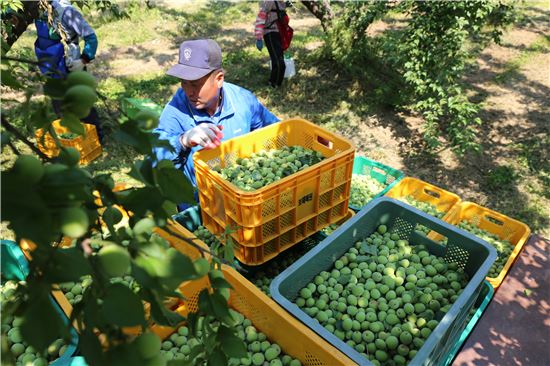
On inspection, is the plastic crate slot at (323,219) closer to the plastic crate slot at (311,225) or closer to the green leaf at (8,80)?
the plastic crate slot at (311,225)

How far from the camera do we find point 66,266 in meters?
0.54

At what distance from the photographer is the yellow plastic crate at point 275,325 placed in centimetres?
155

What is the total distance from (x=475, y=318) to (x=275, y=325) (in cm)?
122

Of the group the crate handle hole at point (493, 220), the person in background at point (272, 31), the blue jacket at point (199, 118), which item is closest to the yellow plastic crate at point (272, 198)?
the blue jacket at point (199, 118)

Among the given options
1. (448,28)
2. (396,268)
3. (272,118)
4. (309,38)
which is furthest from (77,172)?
(309,38)

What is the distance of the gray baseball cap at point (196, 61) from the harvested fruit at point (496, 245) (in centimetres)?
227

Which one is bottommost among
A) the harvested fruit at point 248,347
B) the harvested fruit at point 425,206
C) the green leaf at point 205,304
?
the harvested fruit at point 425,206

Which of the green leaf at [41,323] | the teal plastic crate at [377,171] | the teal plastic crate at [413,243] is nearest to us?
the green leaf at [41,323]

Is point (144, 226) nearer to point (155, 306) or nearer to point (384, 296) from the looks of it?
point (155, 306)

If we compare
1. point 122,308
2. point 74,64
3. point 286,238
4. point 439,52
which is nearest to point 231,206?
point 286,238

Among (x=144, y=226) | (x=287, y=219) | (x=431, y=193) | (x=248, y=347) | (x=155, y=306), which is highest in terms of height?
(x=144, y=226)

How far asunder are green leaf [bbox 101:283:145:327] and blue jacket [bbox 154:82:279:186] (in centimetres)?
191

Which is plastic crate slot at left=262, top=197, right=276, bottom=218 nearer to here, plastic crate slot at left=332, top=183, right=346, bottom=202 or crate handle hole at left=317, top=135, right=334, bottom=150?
plastic crate slot at left=332, top=183, right=346, bottom=202

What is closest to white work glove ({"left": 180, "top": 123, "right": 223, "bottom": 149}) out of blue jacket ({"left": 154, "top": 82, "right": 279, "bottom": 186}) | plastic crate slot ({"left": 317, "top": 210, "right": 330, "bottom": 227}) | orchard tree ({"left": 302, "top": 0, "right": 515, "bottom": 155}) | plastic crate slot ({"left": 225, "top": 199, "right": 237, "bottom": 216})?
blue jacket ({"left": 154, "top": 82, "right": 279, "bottom": 186})
